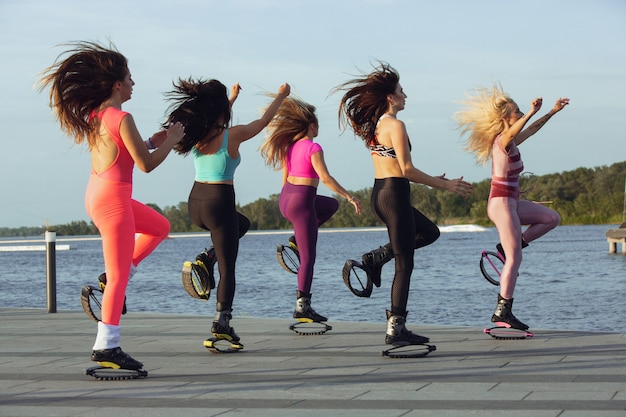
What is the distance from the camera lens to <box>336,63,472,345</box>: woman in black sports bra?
24.5ft

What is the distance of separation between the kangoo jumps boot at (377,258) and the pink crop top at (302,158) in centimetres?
141

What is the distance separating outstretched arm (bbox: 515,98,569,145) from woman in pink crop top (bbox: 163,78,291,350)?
7.47ft

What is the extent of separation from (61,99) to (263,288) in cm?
2051

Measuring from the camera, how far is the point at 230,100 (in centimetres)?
844

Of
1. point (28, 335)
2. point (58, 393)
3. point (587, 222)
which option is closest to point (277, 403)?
point (58, 393)

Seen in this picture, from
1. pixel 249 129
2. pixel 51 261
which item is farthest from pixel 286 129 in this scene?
pixel 51 261

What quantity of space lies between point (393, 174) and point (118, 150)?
2221 millimetres

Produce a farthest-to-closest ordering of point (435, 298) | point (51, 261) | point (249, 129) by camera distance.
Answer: point (435, 298) → point (51, 261) → point (249, 129)

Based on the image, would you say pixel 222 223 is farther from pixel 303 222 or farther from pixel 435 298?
pixel 435 298

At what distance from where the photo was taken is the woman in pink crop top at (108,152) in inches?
257

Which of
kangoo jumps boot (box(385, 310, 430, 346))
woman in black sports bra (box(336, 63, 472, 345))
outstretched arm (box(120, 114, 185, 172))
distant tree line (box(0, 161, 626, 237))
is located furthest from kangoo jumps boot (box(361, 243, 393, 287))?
distant tree line (box(0, 161, 626, 237))

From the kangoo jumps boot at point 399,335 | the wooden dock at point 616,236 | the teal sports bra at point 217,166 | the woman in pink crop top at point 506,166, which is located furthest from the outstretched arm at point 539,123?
the wooden dock at point 616,236

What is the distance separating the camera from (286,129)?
31.9 ft

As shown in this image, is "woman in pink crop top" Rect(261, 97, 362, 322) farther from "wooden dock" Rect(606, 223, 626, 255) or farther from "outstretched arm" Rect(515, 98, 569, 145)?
"wooden dock" Rect(606, 223, 626, 255)
